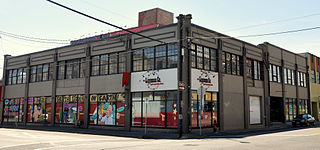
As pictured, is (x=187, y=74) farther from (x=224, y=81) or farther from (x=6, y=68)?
(x=6, y=68)

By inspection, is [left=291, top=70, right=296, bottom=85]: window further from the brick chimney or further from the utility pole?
the utility pole

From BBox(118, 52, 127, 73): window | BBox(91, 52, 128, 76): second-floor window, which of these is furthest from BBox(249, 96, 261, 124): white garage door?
BBox(91, 52, 128, 76): second-floor window

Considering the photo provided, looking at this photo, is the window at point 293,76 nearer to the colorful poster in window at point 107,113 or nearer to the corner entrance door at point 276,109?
the corner entrance door at point 276,109

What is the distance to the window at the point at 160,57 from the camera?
23.7 metres

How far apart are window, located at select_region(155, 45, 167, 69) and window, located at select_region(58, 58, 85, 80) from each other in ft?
31.3

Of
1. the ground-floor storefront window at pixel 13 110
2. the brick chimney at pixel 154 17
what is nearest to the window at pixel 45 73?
the ground-floor storefront window at pixel 13 110

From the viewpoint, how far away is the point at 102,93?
90.0ft

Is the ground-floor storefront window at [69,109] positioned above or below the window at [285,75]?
below

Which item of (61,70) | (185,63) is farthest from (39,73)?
(185,63)

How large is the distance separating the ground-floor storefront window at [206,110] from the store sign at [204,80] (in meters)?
0.50

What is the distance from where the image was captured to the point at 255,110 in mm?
30016

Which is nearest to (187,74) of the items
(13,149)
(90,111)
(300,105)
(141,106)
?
(141,106)

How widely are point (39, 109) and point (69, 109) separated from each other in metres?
5.26

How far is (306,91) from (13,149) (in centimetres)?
A: 3877
